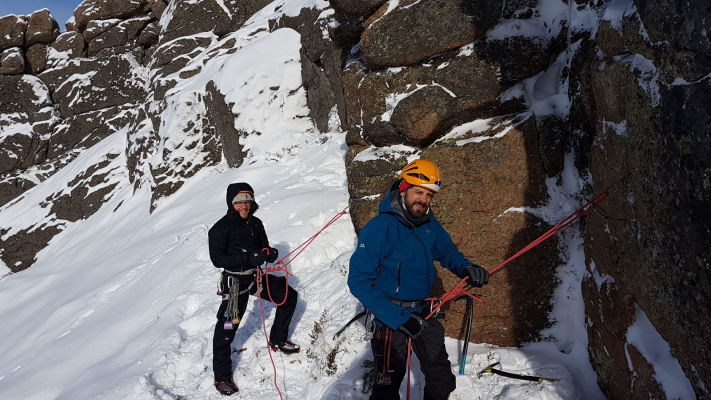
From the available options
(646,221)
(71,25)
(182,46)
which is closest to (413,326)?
(646,221)

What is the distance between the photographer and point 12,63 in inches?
1291

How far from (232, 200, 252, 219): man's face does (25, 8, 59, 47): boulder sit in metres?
40.0

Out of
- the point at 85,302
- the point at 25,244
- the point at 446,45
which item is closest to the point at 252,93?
the point at 85,302

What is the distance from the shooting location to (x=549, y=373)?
4363 millimetres

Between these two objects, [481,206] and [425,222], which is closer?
[425,222]

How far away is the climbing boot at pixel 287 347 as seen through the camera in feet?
18.7

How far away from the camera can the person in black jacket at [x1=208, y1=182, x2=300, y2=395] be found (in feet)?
16.8

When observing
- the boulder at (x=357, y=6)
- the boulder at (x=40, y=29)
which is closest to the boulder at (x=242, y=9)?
the boulder at (x=40, y=29)

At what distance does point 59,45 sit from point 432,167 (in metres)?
40.7

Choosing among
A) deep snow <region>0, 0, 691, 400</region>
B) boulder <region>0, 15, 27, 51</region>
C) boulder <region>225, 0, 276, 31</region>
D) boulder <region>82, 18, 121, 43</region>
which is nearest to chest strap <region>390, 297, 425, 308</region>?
deep snow <region>0, 0, 691, 400</region>

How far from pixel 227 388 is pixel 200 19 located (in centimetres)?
2697

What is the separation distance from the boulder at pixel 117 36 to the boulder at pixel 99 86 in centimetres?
124

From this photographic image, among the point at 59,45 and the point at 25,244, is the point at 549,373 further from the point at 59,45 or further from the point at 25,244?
the point at 59,45

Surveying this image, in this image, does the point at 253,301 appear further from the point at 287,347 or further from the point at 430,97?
the point at 430,97
